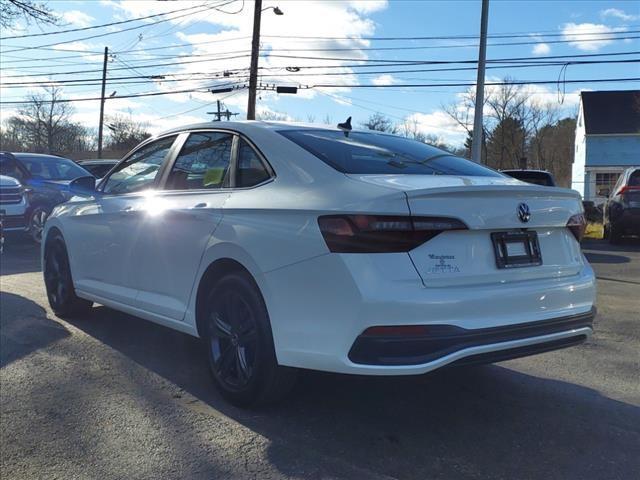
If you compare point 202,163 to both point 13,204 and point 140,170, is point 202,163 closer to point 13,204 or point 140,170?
point 140,170

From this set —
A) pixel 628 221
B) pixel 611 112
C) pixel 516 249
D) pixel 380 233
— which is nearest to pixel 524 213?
pixel 516 249

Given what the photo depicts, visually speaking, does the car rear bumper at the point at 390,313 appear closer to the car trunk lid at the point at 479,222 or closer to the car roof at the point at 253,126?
the car trunk lid at the point at 479,222

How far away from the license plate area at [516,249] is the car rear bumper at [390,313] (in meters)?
0.11

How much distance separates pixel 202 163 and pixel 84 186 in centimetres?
182

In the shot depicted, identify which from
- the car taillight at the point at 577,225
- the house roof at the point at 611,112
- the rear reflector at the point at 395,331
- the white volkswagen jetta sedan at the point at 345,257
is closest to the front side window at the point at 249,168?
the white volkswagen jetta sedan at the point at 345,257

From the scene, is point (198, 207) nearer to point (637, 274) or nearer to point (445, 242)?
point (445, 242)

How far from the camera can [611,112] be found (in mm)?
39062

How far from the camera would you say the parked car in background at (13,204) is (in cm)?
1145

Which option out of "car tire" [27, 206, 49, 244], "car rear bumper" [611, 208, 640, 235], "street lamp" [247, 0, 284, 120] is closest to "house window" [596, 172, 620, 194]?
"street lamp" [247, 0, 284, 120]

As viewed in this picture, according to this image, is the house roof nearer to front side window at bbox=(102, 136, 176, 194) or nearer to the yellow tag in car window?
front side window at bbox=(102, 136, 176, 194)

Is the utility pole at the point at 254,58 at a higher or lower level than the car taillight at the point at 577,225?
higher

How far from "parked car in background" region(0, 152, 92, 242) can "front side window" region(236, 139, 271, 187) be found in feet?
29.4

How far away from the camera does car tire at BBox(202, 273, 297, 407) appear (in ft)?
11.3

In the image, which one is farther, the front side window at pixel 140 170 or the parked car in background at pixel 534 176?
the parked car in background at pixel 534 176
